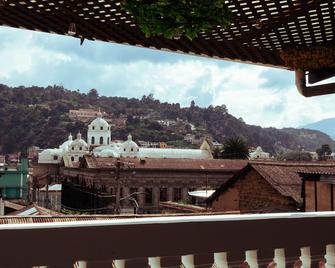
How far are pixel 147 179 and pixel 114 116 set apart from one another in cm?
9437

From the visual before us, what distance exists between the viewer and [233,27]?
2604mm

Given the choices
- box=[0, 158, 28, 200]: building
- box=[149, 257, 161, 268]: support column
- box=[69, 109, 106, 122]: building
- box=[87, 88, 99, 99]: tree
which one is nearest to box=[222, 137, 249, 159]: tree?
box=[0, 158, 28, 200]: building

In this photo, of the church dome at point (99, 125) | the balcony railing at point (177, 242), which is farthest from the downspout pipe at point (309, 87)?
the church dome at point (99, 125)

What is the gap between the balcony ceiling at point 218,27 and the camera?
93.0 inches

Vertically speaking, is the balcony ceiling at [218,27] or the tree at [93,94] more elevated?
the tree at [93,94]

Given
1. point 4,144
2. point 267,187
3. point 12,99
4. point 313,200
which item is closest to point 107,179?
point 267,187

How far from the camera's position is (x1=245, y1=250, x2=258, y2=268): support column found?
1.85 m

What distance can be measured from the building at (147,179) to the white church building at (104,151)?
45.5 feet

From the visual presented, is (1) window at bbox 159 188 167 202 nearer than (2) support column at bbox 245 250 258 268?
No

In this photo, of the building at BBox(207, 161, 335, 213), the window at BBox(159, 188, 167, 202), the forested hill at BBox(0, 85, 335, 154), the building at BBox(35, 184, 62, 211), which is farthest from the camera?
the forested hill at BBox(0, 85, 335, 154)

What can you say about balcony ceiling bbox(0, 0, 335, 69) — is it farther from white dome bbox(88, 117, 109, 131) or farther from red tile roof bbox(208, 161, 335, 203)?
white dome bbox(88, 117, 109, 131)

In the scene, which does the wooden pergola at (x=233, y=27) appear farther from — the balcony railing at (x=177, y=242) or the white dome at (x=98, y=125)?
the white dome at (x=98, y=125)

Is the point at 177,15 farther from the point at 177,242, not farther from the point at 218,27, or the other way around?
the point at 177,242

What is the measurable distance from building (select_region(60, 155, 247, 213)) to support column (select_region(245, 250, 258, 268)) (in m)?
37.8
